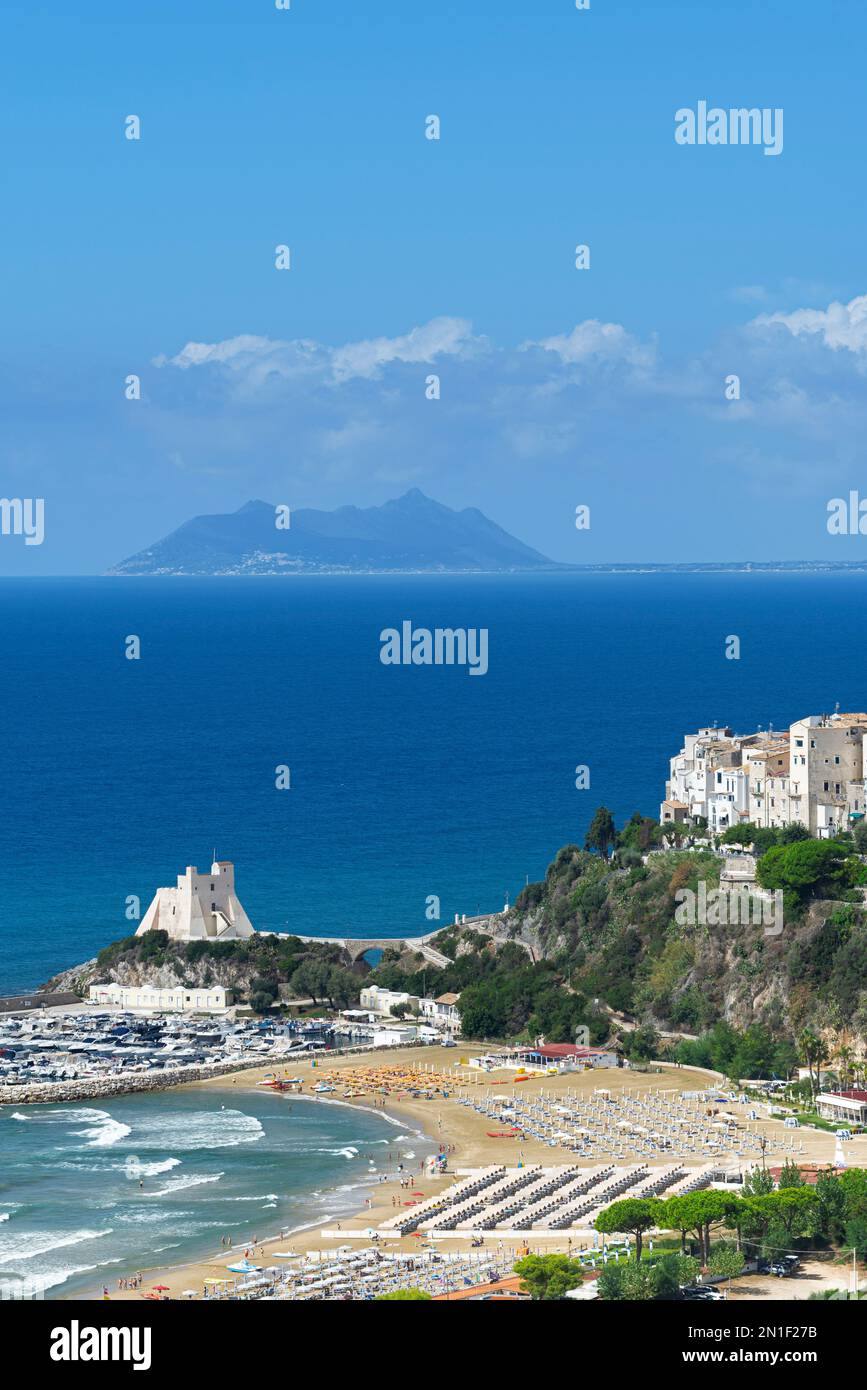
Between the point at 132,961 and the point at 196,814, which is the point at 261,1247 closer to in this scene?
the point at 132,961

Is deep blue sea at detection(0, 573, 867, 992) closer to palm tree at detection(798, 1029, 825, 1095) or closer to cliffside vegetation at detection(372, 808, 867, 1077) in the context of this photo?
cliffside vegetation at detection(372, 808, 867, 1077)

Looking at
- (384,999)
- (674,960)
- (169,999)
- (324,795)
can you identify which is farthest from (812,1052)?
(324,795)

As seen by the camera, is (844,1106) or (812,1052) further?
(812,1052)

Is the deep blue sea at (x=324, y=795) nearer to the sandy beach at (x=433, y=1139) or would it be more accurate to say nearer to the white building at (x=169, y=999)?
the white building at (x=169, y=999)

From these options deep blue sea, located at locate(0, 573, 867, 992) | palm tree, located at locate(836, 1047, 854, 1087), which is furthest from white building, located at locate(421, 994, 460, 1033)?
palm tree, located at locate(836, 1047, 854, 1087)

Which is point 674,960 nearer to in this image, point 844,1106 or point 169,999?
point 844,1106

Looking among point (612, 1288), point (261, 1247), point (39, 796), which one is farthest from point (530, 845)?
point (612, 1288)
